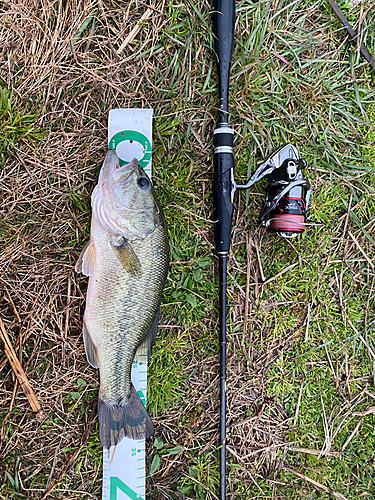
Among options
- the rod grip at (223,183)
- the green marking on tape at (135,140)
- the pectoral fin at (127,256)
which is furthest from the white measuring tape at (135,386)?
the pectoral fin at (127,256)

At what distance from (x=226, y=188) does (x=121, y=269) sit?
903 mm

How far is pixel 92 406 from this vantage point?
2.50 metres

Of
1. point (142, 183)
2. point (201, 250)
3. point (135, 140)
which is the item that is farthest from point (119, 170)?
point (201, 250)

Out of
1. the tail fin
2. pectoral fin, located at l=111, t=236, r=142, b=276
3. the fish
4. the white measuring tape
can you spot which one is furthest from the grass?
pectoral fin, located at l=111, t=236, r=142, b=276

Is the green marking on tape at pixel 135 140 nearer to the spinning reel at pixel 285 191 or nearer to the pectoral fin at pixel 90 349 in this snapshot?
the spinning reel at pixel 285 191

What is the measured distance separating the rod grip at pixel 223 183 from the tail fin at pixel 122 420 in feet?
3.77

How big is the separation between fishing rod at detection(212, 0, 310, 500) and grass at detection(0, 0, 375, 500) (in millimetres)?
140

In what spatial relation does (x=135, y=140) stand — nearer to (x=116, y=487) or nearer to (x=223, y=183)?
(x=223, y=183)

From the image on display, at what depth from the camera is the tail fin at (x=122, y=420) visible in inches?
89.4

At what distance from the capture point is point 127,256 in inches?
82.9

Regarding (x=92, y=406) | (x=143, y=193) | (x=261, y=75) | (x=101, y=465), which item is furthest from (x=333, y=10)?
(x=101, y=465)

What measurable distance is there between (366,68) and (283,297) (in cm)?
184

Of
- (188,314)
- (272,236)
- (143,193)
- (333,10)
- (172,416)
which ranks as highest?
(333,10)

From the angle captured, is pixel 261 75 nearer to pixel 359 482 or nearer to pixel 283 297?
pixel 283 297
